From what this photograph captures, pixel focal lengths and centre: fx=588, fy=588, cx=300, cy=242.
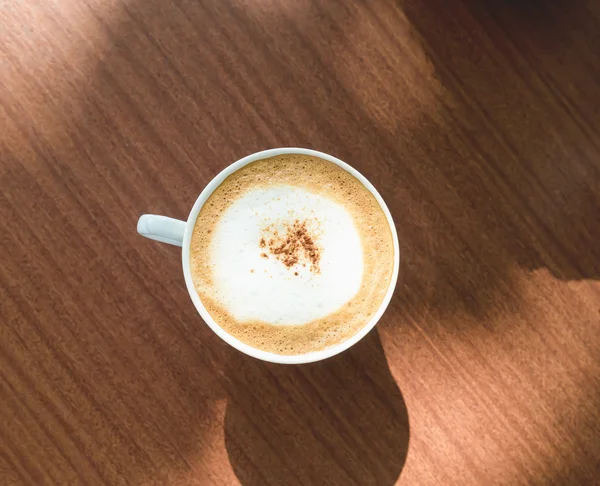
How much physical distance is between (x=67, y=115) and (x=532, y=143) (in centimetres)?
62

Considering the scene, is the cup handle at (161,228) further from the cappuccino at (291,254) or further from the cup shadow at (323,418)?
the cup shadow at (323,418)

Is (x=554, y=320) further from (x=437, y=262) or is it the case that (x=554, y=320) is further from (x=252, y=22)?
(x=252, y=22)

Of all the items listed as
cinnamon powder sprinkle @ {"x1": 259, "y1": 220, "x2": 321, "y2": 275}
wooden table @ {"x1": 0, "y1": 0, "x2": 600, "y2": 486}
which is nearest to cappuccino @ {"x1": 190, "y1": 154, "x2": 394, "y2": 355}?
cinnamon powder sprinkle @ {"x1": 259, "y1": 220, "x2": 321, "y2": 275}

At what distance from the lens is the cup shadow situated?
0.77m

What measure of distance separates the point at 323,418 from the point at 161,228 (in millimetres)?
329

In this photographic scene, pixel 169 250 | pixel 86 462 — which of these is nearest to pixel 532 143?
pixel 169 250

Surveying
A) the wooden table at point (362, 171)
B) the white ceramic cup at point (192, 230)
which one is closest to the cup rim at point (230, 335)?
the white ceramic cup at point (192, 230)

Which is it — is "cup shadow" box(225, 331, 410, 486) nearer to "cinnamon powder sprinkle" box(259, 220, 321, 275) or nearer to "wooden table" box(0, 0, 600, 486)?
"wooden table" box(0, 0, 600, 486)

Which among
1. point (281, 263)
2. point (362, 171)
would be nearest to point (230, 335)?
point (281, 263)

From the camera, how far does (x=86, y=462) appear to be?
0.77 meters

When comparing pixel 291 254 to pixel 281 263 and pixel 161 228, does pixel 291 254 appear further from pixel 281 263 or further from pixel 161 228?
pixel 161 228

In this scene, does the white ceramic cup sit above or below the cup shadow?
above

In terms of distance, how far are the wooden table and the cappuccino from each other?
0.35 feet

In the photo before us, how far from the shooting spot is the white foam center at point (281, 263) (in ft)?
2.16
